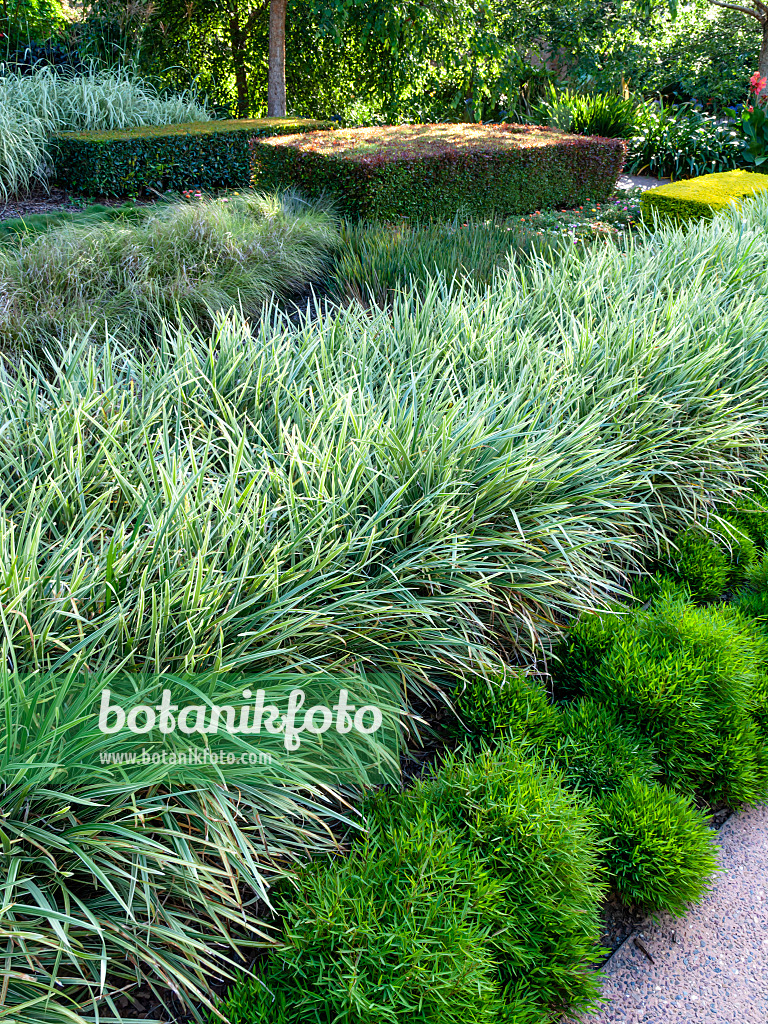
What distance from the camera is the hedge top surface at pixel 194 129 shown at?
8000 mm

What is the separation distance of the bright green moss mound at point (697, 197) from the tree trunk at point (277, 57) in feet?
20.0

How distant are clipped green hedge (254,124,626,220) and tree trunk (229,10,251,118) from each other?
17.1ft

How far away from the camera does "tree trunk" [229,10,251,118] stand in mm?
12797

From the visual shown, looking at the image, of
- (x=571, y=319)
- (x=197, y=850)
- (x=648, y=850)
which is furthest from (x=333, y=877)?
(x=571, y=319)

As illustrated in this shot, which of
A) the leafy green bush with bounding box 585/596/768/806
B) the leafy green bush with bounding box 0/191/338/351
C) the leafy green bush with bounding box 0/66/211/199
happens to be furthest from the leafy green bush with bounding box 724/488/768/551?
the leafy green bush with bounding box 0/66/211/199

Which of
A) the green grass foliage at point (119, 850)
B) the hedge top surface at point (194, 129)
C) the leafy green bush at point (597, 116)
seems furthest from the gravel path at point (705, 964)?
the leafy green bush at point (597, 116)

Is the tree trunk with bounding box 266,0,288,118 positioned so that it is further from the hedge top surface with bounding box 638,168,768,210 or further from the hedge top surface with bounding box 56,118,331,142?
the hedge top surface with bounding box 638,168,768,210

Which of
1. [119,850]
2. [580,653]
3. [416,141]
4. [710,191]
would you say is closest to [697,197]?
[710,191]

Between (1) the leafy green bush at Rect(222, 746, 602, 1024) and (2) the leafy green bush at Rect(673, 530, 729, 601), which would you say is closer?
(1) the leafy green bush at Rect(222, 746, 602, 1024)

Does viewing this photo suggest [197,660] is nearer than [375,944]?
No

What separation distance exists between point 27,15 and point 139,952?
1352 centimetres

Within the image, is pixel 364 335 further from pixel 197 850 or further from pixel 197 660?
pixel 197 850

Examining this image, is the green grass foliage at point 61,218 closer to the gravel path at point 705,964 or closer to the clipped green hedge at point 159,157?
the clipped green hedge at point 159,157

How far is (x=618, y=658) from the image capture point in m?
2.43
